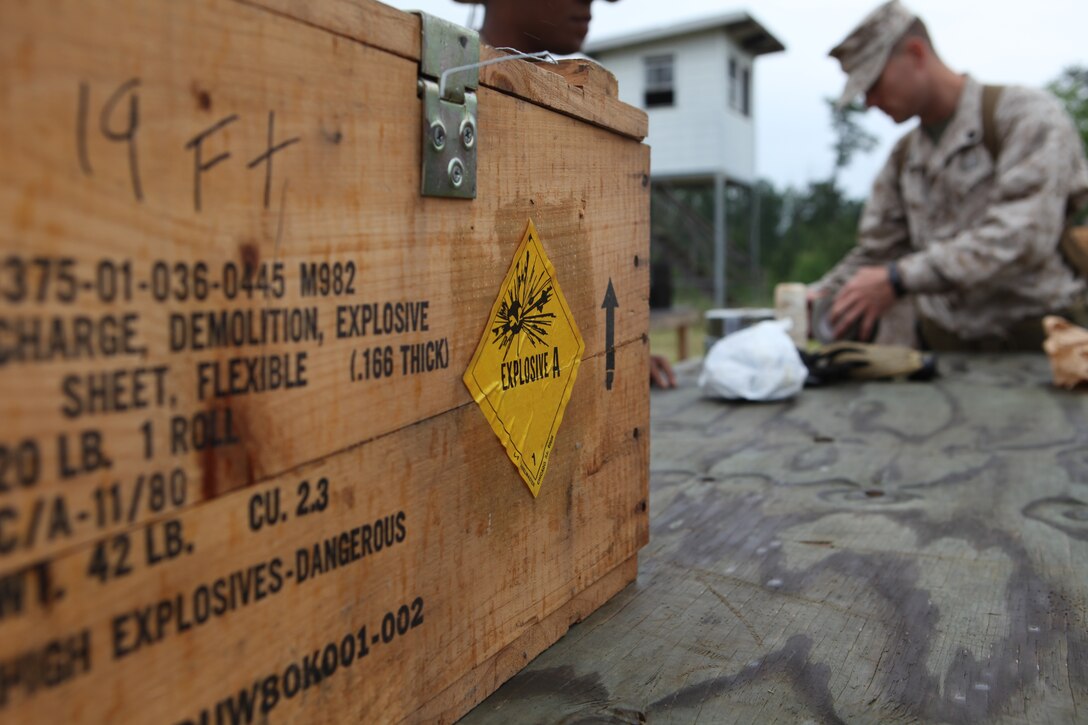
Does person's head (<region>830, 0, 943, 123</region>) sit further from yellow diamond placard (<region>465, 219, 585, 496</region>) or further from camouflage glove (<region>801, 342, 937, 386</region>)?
yellow diamond placard (<region>465, 219, 585, 496</region>)

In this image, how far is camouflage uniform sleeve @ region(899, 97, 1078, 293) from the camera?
135 inches

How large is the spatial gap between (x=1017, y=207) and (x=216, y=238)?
3578 millimetres

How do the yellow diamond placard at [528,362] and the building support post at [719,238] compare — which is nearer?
the yellow diamond placard at [528,362]

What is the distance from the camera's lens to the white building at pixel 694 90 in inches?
569

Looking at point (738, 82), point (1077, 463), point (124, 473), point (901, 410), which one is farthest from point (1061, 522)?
point (738, 82)

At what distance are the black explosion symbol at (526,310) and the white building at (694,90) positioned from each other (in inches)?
548

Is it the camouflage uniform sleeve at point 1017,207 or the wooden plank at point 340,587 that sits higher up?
the camouflage uniform sleeve at point 1017,207

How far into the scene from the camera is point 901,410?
2662 millimetres

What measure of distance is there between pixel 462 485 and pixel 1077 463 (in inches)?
66.9

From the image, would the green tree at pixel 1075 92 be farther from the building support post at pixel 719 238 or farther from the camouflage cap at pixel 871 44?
the camouflage cap at pixel 871 44

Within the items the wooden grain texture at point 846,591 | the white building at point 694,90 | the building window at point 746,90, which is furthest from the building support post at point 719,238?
the wooden grain texture at point 846,591

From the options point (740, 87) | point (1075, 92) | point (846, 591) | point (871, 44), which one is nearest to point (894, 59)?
point (871, 44)

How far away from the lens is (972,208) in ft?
12.2

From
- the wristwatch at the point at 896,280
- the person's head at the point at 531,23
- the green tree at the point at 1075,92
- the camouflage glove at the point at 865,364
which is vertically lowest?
the camouflage glove at the point at 865,364
